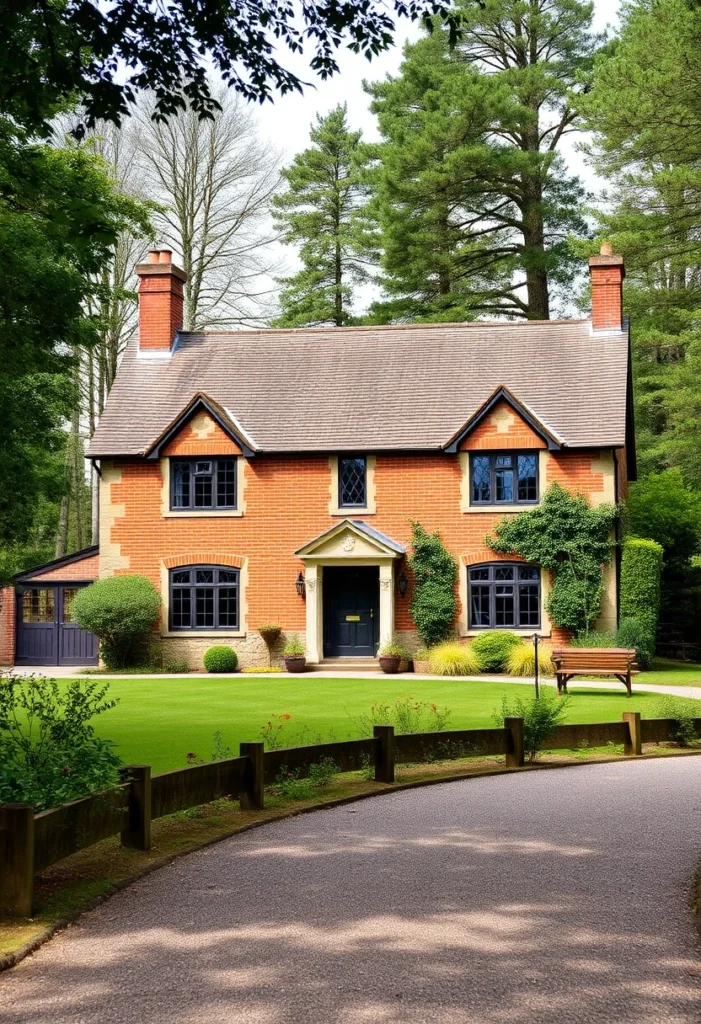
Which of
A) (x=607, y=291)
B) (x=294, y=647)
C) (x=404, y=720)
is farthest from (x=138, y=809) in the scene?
(x=607, y=291)

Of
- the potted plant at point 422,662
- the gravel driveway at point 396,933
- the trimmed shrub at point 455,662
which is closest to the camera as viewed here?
the gravel driveway at point 396,933

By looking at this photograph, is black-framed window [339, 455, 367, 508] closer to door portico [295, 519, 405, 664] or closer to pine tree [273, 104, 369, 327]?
door portico [295, 519, 405, 664]

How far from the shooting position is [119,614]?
2983 centimetres

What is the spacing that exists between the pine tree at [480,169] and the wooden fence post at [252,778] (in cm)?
3375

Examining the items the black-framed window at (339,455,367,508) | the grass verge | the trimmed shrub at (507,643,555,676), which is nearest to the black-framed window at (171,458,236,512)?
the black-framed window at (339,455,367,508)

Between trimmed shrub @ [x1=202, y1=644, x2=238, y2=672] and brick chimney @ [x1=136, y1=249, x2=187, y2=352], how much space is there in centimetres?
917

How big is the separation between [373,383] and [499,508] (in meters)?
5.12

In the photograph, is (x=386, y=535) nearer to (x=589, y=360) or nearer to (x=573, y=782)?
(x=589, y=360)

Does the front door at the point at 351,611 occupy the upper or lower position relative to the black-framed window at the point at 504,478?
lower

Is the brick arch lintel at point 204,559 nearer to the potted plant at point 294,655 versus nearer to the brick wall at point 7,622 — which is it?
the potted plant at point 294,655

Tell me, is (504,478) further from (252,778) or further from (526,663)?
(252,778)

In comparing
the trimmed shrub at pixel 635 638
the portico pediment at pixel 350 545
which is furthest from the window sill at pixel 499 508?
the trimmed shrub at pixel 635 638

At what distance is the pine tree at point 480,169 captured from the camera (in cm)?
4166

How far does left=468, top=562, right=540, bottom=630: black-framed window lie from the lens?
29984mm
